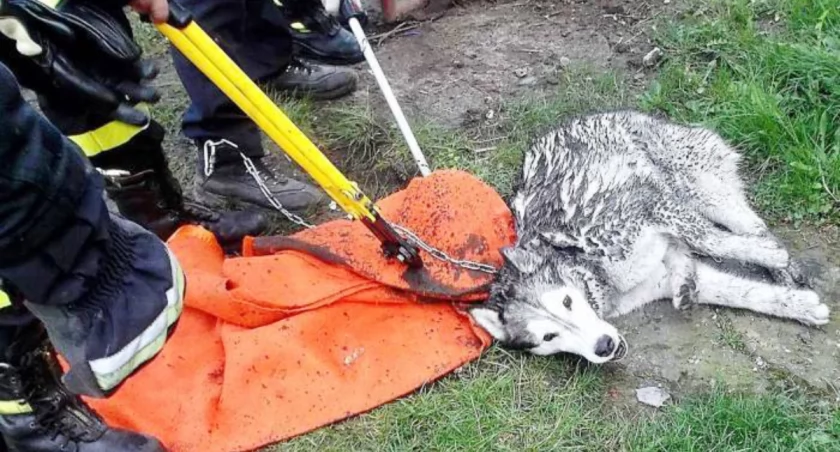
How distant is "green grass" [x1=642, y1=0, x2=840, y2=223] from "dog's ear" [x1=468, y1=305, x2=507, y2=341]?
1421mm

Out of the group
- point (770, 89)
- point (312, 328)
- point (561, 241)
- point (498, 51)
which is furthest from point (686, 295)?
point (498, 51)

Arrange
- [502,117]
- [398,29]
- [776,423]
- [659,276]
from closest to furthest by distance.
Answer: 1. [776,423]
2. [659,276]
3. [502,117]
4. [398,29]

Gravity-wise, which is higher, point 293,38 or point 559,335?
point 293,38

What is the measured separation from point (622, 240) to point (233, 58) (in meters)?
2.00

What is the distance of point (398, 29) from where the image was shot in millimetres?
5648

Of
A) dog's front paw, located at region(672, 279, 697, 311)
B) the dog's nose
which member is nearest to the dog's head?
the dog's nose

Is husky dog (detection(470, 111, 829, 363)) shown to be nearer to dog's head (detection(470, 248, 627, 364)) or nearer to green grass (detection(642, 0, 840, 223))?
dog's head (detection(470, 248, 627, 364))

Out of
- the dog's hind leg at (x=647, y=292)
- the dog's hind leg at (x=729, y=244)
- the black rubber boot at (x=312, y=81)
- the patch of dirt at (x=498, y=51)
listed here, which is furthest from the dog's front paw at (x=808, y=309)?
the black rubber boot at (x=312, y=81)

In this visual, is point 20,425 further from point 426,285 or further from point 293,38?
point 293,38

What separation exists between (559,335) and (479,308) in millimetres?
346

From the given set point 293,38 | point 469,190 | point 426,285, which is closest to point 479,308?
point 426,285

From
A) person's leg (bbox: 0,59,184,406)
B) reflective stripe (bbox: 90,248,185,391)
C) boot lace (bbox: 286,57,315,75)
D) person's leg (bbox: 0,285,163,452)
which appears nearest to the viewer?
person's leg (bbox: 0,59,184,406)

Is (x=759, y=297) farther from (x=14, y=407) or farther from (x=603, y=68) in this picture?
(x=14, y=407)

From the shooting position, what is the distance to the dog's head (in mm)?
3559
